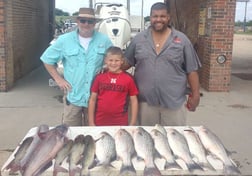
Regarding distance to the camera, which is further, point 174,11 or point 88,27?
point 174,11

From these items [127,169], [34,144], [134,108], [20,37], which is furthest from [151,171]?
[20,37]

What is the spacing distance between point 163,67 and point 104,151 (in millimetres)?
1195

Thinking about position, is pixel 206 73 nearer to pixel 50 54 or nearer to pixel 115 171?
pixel 50 54

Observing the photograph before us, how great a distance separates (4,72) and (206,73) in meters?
4.65

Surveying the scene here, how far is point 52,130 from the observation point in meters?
3.19

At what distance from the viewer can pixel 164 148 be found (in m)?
3.00

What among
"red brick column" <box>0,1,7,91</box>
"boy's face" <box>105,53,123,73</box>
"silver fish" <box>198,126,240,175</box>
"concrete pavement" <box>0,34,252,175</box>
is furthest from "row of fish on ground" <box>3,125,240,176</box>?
"red brick column" <box>0,1,7,91</box>

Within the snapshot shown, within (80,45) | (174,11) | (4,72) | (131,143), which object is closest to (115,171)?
(131,143)

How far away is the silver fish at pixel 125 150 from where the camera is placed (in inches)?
109

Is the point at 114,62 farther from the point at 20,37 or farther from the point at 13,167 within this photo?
the point at 20,37

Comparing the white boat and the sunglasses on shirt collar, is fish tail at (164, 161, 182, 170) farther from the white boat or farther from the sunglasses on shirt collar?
the white boat

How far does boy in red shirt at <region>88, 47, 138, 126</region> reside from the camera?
3832mm

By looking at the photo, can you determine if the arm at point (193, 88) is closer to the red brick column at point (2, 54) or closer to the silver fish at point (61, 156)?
the silver fish at point (61, 156)

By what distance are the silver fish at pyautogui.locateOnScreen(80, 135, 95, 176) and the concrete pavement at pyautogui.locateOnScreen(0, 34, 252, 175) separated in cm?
233
